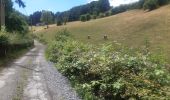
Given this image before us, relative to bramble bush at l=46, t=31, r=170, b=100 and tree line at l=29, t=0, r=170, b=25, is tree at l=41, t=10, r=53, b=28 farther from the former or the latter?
bramble bush at l=46, t=31, r=170, b=100

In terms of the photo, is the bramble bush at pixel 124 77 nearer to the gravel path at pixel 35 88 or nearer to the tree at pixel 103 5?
the gravel path at pixel 35 88

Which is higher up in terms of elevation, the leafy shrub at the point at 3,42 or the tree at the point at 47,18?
the tree at the point at 47,18

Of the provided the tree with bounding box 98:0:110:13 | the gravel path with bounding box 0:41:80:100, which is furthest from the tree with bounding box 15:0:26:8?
the tree with bounding box 98:0:110:13

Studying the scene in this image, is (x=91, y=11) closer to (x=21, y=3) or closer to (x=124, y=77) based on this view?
(x=21, y=3)

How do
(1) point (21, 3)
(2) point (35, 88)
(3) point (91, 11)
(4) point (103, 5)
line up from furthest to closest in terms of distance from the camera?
(4) point (103, 5) < (3) point (91, 11) < (1) point (21, 3) < (2) point (35, 88)

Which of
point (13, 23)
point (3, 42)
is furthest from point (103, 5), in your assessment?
point (3, 42)

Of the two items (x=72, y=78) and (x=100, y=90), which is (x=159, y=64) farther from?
(x=72, y=78)

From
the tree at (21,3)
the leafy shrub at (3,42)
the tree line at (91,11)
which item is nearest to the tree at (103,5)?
the tree line at (91,11)

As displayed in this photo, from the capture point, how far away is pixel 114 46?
56.9 feet

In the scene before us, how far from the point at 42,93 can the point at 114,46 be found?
13.0 ft

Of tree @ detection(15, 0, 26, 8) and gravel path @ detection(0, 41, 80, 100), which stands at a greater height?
tree @ detection(15, 0, 26, 8)

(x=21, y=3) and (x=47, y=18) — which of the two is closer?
(x=21, y=3)

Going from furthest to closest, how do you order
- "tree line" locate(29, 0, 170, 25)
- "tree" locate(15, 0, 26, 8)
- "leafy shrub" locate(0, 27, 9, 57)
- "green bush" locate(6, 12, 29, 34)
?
"tree line" locate(29, 0, 170, 25) < "green bush" locate(6, 12, 29, 34) < "tree" locate(15, 0, 26, 8) < "leafy shrub" locate(0, 27, 9, 57)

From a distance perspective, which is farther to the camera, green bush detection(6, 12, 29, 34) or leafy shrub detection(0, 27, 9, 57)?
green bush detection(6, 12, 29, 34)
